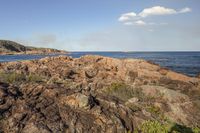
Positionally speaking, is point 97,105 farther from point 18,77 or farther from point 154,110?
point 18,77

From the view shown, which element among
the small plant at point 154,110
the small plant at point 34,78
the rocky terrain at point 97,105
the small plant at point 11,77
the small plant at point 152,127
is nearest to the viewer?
the small plant at point 152,127

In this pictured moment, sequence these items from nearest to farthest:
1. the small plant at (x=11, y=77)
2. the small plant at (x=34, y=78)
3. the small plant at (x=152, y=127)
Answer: the small plant at (x=152, y=127) → the small plant at (x=11, y=77) → the small plant at (x=34, y=78)

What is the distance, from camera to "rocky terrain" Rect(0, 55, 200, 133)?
575 inches

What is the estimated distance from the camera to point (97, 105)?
16484mm

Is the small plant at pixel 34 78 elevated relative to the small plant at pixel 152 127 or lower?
elevated

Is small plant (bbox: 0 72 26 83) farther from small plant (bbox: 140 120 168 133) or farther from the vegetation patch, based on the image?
small plant (bbox: 140 120 168 133)

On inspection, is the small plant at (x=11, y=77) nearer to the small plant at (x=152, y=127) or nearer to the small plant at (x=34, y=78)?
the small plant at (x=34, y=78)

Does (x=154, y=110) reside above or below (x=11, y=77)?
below

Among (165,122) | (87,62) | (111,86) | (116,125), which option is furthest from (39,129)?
(87,62)

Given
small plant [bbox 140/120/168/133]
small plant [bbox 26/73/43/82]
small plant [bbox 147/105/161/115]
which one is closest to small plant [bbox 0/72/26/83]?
small plant [bbox 26/73/43/82]

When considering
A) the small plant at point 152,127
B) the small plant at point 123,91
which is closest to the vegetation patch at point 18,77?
the small plant at point 123,91

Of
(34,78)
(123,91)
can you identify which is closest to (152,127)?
(123,91)

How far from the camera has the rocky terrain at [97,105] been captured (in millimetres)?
14609

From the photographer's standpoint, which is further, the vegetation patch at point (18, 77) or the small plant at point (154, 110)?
the vegetation patch at point (18, 77)
